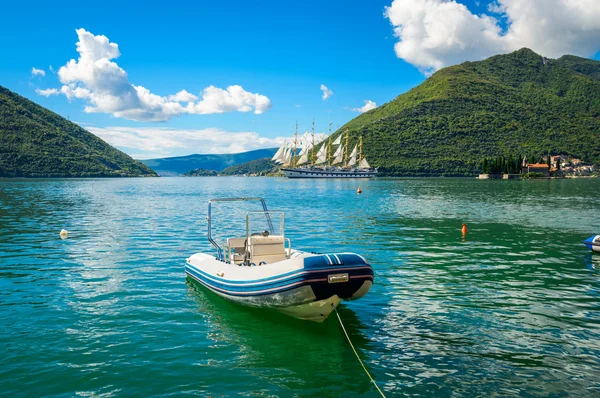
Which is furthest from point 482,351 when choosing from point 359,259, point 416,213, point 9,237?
point 416,213

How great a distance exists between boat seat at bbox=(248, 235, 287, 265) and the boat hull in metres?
1.42

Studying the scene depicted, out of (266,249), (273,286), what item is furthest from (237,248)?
(273,286)

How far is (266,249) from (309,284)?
3.92 m

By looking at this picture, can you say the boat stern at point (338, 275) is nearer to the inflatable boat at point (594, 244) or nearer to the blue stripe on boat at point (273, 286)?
the blue stripe on boat at point (273, 286)

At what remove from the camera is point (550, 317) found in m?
13.6

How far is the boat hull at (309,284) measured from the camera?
11562mm

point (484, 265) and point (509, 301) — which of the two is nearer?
point (509, 301)

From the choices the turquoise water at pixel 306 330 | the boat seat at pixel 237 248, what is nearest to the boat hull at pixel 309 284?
the turquoise water at pixel 306 330

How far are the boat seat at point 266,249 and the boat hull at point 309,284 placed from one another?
1417 millimetres

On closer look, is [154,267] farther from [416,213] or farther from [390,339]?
[416,213]

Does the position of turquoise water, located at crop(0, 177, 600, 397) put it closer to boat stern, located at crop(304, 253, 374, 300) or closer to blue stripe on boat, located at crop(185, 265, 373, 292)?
blue stripe on boat, located at crop(185, 265, 373, 292)

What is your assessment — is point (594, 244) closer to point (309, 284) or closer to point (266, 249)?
point (266, 249)

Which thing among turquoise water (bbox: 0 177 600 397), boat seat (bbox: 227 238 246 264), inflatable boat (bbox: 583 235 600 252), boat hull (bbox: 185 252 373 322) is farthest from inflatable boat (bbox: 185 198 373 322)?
inflatable boat (bbox: 583 235 600 252)

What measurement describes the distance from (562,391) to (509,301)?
6.68m
